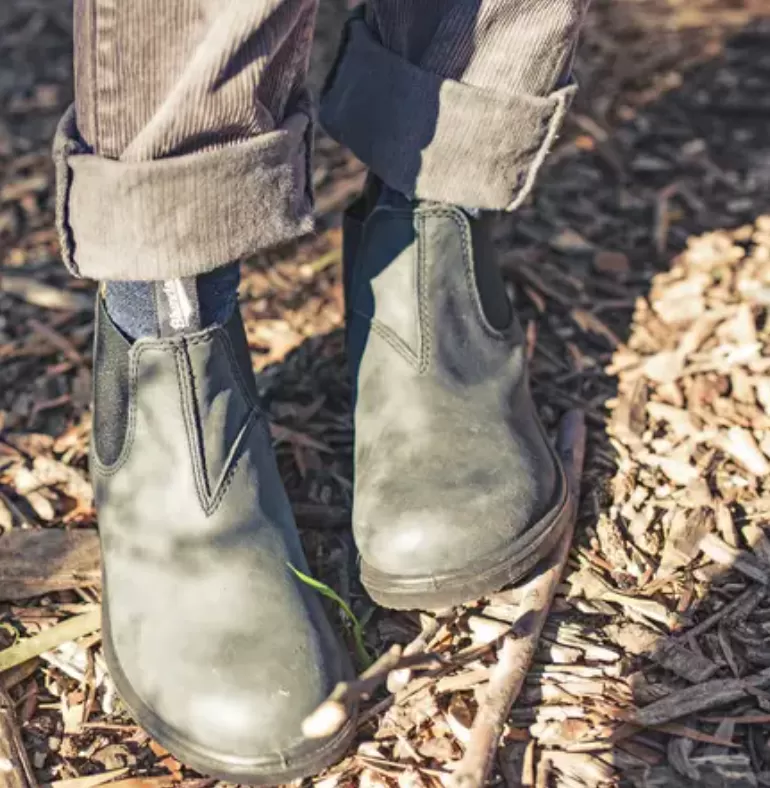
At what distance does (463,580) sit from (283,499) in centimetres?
25

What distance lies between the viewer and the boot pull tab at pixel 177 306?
1263 mm

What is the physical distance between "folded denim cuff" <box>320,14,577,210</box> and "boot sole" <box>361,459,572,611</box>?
447mm

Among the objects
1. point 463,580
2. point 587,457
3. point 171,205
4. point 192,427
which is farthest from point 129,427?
point 587,457

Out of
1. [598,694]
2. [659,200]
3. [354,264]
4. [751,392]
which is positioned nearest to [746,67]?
[659,200]

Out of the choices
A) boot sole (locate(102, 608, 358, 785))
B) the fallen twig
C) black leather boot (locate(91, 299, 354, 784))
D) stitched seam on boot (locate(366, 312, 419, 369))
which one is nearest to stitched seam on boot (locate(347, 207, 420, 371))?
stitched seam on boot (locate(366, 312, 419, 369))

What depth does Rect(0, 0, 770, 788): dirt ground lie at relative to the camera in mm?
1282

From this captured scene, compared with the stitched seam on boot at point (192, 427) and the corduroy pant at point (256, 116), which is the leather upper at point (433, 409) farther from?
the stitched seam on boot at point (192, 427)

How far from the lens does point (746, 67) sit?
2.66m

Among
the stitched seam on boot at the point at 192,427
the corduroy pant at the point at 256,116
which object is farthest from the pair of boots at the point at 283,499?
the corduroy pant at the point at 256,116

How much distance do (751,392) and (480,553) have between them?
0.61 m

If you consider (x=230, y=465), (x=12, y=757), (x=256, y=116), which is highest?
(x=256, y=116)

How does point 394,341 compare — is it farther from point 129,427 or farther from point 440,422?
point 129,427

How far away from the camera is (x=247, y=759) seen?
120 cm

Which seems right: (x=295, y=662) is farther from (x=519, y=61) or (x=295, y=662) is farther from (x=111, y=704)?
(x=519, y=61)
